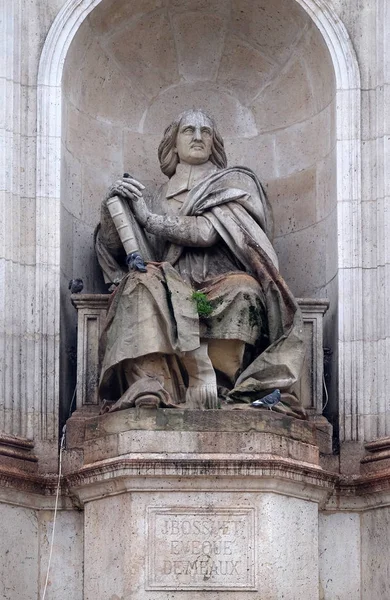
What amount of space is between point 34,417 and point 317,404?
91.4 inches

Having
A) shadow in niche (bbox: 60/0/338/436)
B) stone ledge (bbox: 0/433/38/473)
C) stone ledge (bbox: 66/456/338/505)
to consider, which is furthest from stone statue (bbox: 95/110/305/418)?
stone ledge (bbox: 0/433/38/473)

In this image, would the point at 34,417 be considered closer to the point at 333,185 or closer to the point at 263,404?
the point at 263,404

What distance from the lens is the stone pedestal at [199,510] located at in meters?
17.1

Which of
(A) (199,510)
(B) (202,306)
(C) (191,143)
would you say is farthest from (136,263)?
(A) (199,510)

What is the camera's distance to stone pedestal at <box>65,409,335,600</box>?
56.2ft

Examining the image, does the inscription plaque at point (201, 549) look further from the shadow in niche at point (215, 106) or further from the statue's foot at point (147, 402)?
the shadow in niche at point (215, 106)

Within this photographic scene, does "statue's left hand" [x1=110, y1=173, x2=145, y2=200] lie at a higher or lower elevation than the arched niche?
lower

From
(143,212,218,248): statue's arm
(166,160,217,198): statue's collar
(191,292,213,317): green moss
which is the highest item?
(166,160,217,198): statue's collar

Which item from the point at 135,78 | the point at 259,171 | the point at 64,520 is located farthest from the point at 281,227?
the point at 64,520

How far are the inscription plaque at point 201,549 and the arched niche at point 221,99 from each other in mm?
2383

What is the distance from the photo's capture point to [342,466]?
724 inches

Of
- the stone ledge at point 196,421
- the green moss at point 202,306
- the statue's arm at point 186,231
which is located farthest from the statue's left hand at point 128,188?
the stone ledge at point 196,421

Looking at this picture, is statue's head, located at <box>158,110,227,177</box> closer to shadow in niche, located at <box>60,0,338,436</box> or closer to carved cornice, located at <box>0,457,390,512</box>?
shadow in niche, located at <box>60,0,338,436</box>

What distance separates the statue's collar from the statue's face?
0.17 feet
